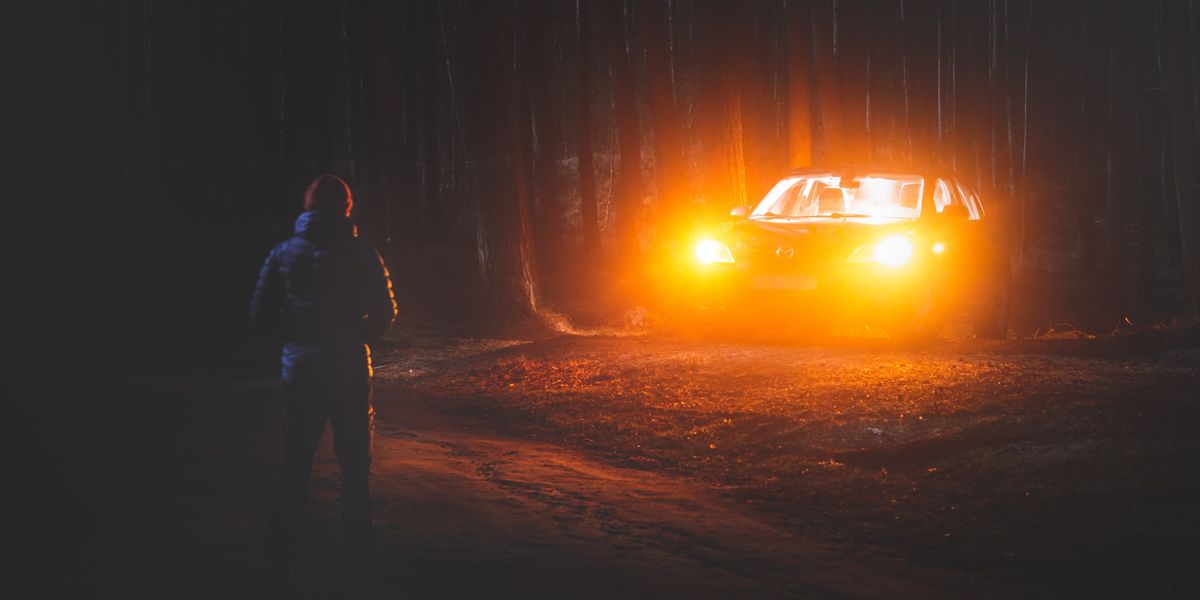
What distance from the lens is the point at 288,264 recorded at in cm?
514

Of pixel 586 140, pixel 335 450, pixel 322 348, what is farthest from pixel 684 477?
pixel 586 140

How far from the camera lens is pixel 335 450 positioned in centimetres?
512

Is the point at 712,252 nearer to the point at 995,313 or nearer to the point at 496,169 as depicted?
the point at 995,313

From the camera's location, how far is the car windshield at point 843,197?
11.7 m

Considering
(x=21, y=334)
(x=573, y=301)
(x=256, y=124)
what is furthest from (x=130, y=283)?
(x=573, y=301)

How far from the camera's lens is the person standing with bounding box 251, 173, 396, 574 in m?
5.06

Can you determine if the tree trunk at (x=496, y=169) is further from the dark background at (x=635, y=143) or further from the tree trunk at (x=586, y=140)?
the tree trunk at (x=586, y=140)

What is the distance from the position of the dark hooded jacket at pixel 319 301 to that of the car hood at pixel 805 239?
20.5ft

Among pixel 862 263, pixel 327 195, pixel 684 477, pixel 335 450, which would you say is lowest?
pixel 684 477

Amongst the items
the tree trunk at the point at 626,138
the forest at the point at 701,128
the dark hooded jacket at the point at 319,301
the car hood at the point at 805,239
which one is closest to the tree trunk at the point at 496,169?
the forest at the point at 701,128

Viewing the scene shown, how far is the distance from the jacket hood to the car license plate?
20.6 feet

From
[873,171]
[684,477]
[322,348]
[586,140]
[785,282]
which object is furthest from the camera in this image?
[586,140]

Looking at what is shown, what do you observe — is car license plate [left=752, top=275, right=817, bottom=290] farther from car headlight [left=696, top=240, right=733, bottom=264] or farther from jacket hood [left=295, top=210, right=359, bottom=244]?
jacket hood [left=295, top=210, right=359, bottom=244]

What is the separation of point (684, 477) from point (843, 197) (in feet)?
18.8
